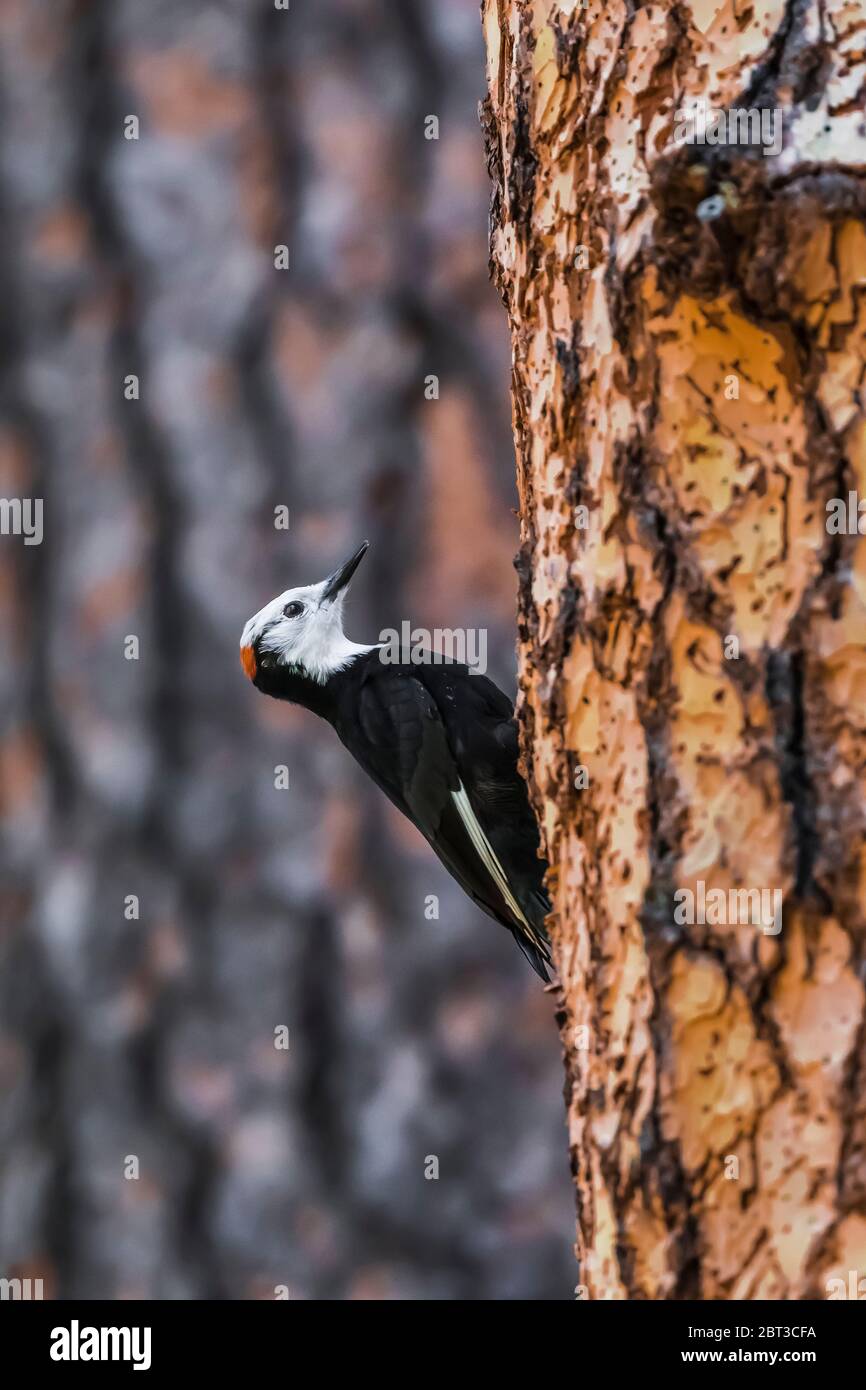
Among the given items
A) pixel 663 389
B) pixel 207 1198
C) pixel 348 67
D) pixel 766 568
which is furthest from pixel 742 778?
pixel 348 67

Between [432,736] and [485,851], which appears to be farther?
[432,736]

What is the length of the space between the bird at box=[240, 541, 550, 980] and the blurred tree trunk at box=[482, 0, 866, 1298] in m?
1.31

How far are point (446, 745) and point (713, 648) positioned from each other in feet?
5.66

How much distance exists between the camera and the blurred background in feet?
6.56

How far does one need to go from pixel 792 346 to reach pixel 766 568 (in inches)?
6.7

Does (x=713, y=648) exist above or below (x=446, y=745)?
below

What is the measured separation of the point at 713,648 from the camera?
110 cm

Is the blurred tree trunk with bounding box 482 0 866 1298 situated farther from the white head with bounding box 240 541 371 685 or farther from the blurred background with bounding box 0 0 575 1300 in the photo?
the white head with bounding box 240 541 371 685

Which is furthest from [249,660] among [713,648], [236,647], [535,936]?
[713,648]

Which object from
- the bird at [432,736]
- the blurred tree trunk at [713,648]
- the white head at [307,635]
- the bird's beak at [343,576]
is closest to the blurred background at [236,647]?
the bird's beak at [343,576]

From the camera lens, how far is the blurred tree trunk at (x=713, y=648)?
102cm

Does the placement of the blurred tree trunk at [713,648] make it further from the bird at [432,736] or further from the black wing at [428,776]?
the bird at [432,736]

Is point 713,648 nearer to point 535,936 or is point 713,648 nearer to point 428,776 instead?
point 535,936
